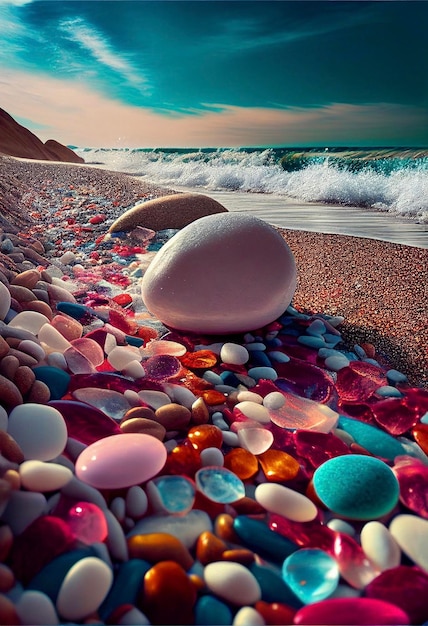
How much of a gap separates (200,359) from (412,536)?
481mm

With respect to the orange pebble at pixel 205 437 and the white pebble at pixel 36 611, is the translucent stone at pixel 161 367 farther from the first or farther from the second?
the white pebble at pixel 36 611

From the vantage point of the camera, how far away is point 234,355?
0.88 meters

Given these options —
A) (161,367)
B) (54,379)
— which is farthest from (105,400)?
(161,367)

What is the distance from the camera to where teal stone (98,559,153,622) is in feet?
1.30

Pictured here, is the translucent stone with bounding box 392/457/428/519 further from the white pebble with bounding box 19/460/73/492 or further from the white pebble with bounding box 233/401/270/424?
the white pebble with bounding box 19/460/73/492

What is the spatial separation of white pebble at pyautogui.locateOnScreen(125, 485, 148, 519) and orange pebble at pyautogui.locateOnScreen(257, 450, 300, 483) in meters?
0.16

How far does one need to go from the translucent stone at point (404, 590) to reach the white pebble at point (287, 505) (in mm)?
83

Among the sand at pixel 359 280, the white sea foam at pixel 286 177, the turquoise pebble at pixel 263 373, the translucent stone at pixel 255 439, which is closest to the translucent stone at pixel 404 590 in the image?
the translucent stone at pixel 255 439

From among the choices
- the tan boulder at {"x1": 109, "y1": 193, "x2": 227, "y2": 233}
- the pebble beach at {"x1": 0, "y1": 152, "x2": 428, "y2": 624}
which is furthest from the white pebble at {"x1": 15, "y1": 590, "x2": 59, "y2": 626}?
the tan boulder at {"x1": 109, "y1": 193, "x2": 227, "y2": 233}

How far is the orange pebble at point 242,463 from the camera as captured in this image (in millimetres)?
575

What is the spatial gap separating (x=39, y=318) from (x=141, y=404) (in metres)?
0.27

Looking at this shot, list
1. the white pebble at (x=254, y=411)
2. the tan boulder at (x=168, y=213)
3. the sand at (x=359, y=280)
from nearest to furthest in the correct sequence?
the white pebble at (x=254, y=411)
the sand at (x=359, y=280)
the tan boulder at (x=168, y=213)

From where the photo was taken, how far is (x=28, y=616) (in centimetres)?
37

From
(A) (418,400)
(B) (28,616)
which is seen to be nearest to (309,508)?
(B) (28,616)
